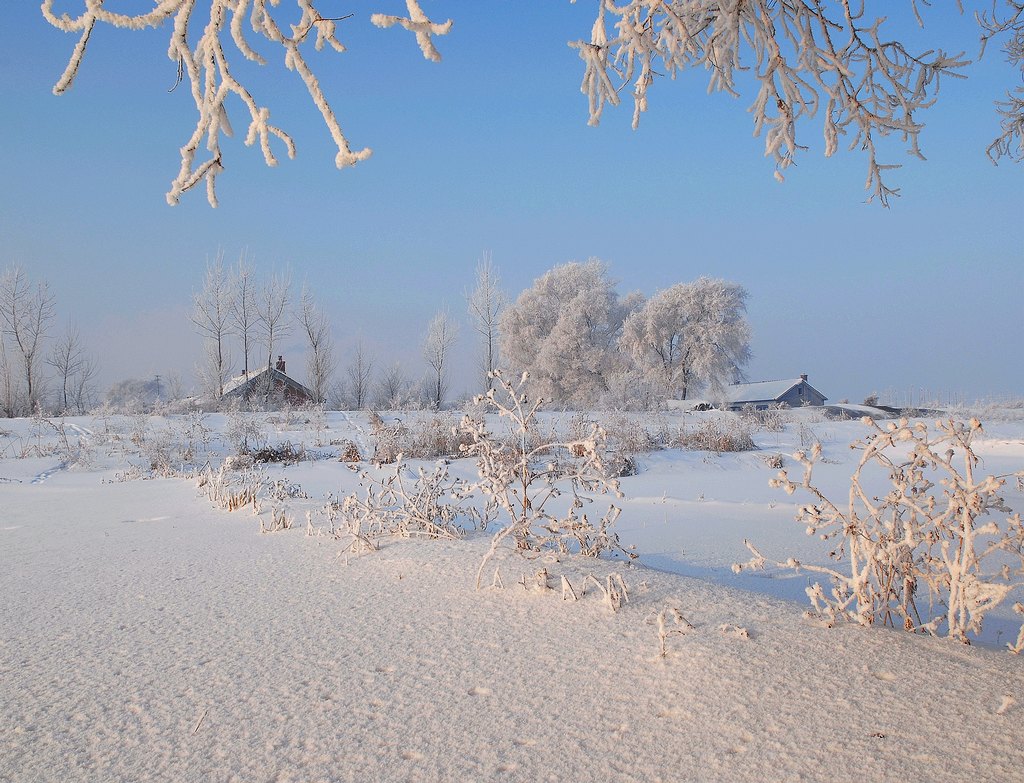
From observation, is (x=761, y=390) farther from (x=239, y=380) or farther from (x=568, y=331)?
(x=239, y=380)

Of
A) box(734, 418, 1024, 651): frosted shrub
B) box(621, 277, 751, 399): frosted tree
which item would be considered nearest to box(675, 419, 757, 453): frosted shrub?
box(734, 418, 1024, 651): frosted shrub

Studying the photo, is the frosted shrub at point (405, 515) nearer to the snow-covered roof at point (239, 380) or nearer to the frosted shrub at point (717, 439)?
the frosted shrub at point (717, 439)

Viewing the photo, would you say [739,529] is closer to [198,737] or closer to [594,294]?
[198,737]

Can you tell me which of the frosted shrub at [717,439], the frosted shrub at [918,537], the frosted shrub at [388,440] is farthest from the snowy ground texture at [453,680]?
the frosted shrub at [717,439]

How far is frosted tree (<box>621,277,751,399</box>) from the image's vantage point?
3569cm

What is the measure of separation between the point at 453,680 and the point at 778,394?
48.1 m

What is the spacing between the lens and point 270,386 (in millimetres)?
28594

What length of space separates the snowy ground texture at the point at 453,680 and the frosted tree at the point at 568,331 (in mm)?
31736

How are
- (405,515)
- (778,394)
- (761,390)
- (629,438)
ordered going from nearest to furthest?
(405,515) → (629,438) → (778,394) → (761,390)

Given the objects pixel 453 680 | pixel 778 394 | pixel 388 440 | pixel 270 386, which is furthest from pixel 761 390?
pixel 453 680

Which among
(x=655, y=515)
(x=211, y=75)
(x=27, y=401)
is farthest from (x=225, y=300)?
(x=211, y=75)

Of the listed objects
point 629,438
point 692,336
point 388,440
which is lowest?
point 629,438

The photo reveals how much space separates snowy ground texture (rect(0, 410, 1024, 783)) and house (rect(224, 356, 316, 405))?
997 inches

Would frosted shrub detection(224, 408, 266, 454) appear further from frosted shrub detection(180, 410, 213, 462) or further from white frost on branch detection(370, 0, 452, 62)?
white frost on branch detection(370, 0, 452, 62)
